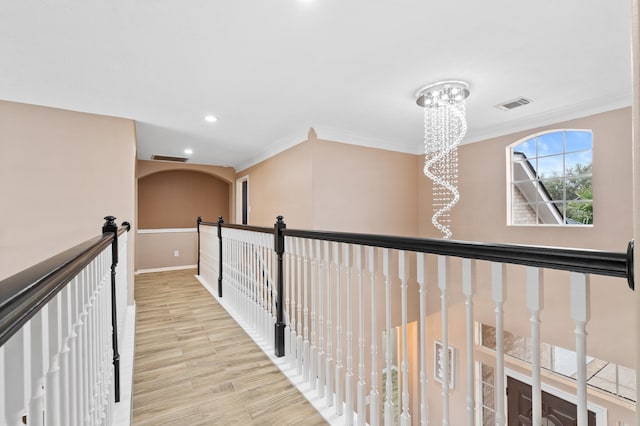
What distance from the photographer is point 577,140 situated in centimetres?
354

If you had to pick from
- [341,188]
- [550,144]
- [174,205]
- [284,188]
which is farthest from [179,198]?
[550,144]

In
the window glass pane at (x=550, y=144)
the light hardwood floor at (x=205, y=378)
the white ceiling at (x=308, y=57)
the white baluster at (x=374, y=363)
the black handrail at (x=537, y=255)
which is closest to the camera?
the black handrail at (x=537, y=255)

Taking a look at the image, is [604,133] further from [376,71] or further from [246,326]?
[246,326]

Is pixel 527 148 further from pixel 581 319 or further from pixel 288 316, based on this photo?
pixel 581 319

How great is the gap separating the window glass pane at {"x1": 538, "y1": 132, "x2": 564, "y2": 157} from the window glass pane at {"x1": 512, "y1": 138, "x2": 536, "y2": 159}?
0.07 m

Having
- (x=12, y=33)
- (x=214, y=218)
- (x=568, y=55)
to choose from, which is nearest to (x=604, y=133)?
(x=568, y=55)

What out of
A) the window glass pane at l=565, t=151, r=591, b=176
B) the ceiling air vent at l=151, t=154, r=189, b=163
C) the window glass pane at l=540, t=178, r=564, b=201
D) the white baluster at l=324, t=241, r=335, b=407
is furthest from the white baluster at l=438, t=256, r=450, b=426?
the ceiling air vent at l=151, t=154, r=189, b=163

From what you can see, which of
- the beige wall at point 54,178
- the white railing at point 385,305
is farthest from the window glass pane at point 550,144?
the beige wall at point 54,178

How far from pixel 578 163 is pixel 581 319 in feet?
12.5

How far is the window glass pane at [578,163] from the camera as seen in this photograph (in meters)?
3.44

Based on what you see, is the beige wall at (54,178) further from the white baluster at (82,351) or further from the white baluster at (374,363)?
Result: the white baluster at (374,363)

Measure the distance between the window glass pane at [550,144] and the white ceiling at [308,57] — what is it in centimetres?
23

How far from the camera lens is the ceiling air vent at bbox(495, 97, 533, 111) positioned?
3.22 metres

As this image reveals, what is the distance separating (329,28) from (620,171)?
11.1ft
